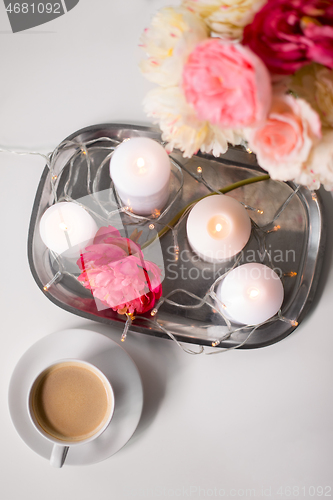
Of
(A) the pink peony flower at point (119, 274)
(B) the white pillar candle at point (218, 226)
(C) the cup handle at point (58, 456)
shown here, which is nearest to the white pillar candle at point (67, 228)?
(A) the pink peony flower at point (119, 274)

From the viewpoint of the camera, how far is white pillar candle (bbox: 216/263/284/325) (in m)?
0.38

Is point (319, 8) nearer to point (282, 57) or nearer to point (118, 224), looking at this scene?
point (282, 57)

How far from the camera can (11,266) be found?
0.49 m

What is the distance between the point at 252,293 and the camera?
37 cm

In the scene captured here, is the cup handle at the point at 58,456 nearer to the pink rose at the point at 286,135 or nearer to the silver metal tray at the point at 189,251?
the silver metal tray at the point at 189,251

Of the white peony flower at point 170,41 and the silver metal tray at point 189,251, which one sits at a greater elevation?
the white peony flower at point 170,41

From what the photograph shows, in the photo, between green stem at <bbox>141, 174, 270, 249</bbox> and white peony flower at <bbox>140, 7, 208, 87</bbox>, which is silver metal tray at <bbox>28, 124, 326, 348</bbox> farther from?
white peony flower at <bbox>140, 7, 208, 87</bbox>

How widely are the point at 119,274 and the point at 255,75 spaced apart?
8.7 inches

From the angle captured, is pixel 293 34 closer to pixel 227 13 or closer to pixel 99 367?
pixel 227 13

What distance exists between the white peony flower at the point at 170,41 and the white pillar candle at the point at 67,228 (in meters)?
0.20

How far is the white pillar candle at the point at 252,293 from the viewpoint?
38 cm

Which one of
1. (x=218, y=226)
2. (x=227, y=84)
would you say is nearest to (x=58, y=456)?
(x=218, y=226)

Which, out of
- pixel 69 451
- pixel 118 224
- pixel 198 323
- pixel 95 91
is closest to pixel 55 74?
pixel 95 91

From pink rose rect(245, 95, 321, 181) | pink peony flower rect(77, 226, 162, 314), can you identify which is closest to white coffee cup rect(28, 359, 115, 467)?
pink peony flower rect(77, 226, 162, 314)
